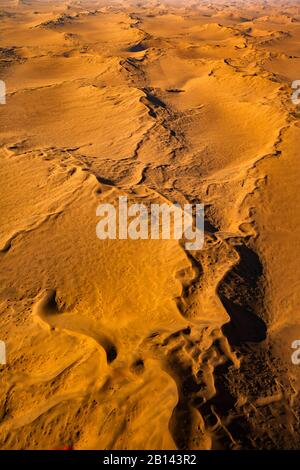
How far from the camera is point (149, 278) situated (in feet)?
13.9

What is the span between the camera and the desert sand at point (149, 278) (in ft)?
9.69

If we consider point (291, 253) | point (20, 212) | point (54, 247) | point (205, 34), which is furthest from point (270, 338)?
point (205, 34)

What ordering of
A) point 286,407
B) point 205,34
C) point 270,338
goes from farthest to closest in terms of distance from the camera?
point 205,34 → point 270,338 → point 286,407

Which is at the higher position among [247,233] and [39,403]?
[247,233]

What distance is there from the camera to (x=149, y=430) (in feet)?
9.07

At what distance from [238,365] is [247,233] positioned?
7.24 ft

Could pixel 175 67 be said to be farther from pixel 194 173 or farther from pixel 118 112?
pixel 194 173

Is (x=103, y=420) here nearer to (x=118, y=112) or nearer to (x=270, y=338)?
(x=270, y=338)

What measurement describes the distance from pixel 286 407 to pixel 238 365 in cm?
54

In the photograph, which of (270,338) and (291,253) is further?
(291,253)

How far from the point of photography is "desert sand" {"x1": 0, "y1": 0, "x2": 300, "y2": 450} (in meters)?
2.95

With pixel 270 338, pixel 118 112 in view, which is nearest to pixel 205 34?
pixel 118 112

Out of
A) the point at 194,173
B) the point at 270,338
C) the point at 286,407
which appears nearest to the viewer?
the point at 286,407

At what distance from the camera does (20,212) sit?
18.1 ft
